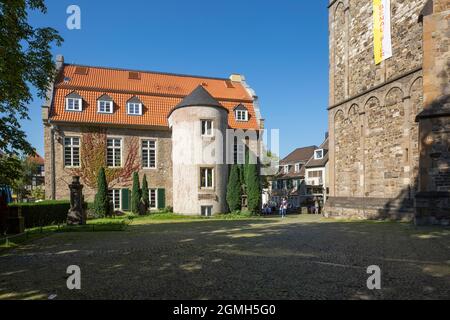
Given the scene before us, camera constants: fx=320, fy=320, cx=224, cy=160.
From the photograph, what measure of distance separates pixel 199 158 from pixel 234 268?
17850 mm

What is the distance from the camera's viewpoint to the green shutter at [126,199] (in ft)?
88.1

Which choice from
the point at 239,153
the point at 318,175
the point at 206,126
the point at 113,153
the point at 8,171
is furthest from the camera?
the point at 318,175

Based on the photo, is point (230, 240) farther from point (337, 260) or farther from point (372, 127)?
point (372, 127)

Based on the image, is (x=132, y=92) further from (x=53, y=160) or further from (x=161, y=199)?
(x=161, y=199)

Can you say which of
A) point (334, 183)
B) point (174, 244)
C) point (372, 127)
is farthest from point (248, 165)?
point (174, 244)

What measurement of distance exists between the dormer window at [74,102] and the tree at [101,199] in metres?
6.59

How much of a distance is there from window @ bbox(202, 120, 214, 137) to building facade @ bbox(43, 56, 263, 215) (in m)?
0.03

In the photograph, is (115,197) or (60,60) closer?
(115,197)

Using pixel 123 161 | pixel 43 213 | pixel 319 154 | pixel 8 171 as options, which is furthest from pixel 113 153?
pixel 319 154

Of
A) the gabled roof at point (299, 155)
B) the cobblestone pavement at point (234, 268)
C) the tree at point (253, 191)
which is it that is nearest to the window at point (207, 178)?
the tree at point (253, 191)

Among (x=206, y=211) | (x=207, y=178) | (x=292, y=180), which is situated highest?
(x=207, y=178)

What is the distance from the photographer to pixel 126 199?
27.1 m

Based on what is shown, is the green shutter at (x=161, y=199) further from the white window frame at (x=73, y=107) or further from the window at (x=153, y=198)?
the white window frame at (x=73, y=107)
